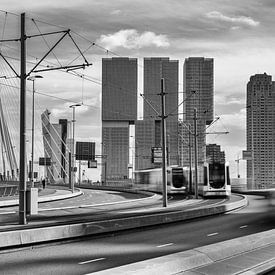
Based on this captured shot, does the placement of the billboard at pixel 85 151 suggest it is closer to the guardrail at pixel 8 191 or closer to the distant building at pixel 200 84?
the distant building at pixel 200 84

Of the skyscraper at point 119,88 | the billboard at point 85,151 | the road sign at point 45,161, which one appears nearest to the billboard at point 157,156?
the skyscraper at point 119,88

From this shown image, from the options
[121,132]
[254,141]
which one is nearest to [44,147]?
[121,132]

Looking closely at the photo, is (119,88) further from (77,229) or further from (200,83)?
(77,229)

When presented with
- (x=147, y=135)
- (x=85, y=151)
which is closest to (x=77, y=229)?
(x=147, y=135)

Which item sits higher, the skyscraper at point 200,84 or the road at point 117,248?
the skyscraper at point 200,84

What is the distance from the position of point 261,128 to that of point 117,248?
235 ft

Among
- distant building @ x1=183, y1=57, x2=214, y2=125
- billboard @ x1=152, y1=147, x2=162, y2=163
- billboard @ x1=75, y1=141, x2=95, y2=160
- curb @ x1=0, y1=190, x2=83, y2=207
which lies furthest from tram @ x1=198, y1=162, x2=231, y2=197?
billboard @ x1=75, y1=141, x2=95, y2=160

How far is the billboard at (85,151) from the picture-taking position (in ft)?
293

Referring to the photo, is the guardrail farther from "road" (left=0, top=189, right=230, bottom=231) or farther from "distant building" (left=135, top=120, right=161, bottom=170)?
"distant building" (left=135, top=120, right=161, bottom=170)

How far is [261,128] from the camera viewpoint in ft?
277

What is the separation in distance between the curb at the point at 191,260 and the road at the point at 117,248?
2193 mm

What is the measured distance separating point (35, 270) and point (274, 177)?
73488mm

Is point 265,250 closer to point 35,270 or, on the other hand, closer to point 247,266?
point 247,266

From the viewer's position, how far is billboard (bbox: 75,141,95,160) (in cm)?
8940
